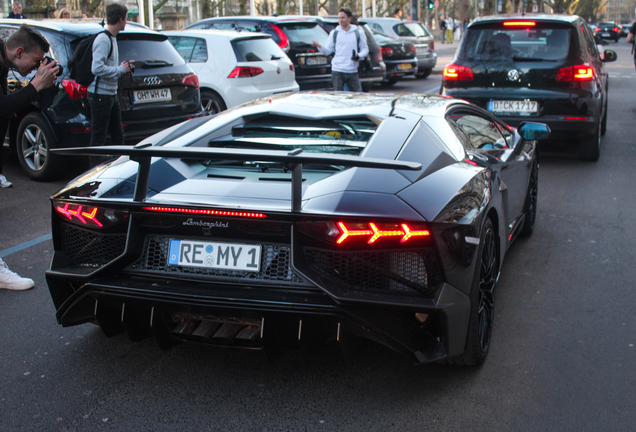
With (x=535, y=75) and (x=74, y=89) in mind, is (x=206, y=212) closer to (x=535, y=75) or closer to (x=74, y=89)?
(x=74, y=89)

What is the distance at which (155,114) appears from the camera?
801 centimetres

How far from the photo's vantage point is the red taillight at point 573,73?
805 cm

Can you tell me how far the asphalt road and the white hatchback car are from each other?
21.2ft

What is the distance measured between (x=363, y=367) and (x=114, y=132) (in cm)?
471

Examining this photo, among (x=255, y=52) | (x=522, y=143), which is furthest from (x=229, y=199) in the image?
(x=255, y=52)

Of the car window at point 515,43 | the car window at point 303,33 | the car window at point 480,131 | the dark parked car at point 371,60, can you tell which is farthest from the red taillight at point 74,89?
the dark parked car at point 371,60

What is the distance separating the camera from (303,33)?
14039mm

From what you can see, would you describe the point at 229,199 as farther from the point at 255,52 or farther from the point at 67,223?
the point at 255,52

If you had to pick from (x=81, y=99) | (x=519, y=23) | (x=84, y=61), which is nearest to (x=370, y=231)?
(x=84, y=61)

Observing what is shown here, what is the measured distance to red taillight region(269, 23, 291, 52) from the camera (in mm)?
13571

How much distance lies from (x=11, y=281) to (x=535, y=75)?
6.07 metres

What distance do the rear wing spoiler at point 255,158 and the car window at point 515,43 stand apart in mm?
6189

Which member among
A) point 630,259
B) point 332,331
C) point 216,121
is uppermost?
point 216,121

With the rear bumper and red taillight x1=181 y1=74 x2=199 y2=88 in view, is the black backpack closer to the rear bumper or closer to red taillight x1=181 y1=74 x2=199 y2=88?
red taillight x1=181 y1=74 x2=199 y2=88
